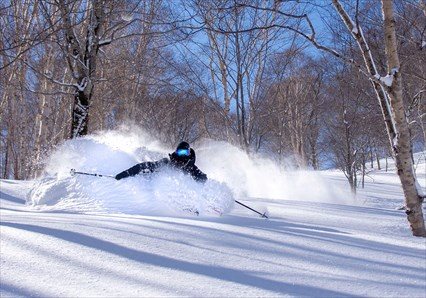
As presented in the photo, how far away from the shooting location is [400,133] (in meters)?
4.93

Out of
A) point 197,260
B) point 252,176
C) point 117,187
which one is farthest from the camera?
point 252,176

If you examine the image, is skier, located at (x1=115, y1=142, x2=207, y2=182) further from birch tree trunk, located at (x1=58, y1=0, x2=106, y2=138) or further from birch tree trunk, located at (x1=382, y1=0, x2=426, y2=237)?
birch tree trunk, located at (x1=58, y1=0, x2=106, y2=138)

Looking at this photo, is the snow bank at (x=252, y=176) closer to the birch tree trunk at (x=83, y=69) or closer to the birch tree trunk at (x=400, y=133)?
the birch tree trunk at (x=83, y=69)

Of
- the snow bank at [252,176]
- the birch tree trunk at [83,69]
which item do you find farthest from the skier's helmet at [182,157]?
the birch tree trunk at [83,69]

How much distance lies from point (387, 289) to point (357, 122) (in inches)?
512

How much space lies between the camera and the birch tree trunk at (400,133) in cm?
489

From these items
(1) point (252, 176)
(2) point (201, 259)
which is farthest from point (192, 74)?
(2) point (201, 259)

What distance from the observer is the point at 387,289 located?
2682 mm

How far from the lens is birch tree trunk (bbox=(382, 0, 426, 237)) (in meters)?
4.89

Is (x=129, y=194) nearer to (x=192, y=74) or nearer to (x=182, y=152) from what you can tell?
(x=182, y=152)

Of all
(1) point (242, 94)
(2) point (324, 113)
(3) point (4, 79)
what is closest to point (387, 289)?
(1) point (242, 94)

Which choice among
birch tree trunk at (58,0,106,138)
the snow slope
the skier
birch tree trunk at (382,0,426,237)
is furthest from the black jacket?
birch tree trunk at (58,0,106,138)

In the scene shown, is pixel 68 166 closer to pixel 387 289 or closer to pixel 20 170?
pixel 387 289

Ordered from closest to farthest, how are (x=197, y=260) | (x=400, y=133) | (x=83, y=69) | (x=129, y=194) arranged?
(x=197, y=260) → (x=400, y=133) → (x=129, y=194) → (x=83, y=69)
